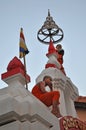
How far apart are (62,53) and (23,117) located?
7398 millimetres

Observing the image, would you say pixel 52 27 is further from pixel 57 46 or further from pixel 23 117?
pixel 23 117

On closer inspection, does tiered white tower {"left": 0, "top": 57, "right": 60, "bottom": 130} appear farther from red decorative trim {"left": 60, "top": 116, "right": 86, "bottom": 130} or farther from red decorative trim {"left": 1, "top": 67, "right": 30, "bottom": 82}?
red decorative trim {"left": 60, "top": 116, "right": 86, "bottom": 130}

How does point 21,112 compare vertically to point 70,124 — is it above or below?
above

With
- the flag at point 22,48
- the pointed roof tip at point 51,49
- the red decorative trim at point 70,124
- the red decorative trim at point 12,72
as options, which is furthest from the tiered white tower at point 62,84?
the red decorative trim at point 12,72

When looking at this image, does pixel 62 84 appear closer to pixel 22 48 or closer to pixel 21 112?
pixel 22 48

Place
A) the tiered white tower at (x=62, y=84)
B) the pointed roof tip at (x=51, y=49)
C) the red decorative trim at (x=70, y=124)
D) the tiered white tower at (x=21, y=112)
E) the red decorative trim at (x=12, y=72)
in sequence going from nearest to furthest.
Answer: the tiered white tower at (x=21, y=112) < the red decorative trim at (x=12, y=72) < the red decorative trim at (x=70, y=124) < the tiered white tower at (x=62, y=84) < the pointed roof tip at (x=51, y=49)

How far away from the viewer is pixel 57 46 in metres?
12.6

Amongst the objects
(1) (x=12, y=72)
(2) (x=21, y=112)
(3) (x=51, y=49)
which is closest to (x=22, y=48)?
→ (1) (x=12, y=72)

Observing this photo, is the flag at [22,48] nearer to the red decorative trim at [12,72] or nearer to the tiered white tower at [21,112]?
the red decorative trim at [12,72]

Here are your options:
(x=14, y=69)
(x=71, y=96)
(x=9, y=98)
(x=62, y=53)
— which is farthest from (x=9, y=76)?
(x=62, y=53)

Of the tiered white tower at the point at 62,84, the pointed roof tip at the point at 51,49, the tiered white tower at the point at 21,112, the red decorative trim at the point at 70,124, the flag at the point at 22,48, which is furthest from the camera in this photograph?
the pointed roof tip at the point at 51,49

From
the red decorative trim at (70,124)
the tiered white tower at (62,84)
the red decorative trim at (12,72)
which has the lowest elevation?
the red decorative trim at (70,124)

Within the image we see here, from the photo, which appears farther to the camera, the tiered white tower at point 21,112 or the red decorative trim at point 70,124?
the red decorative trim at point 70,124

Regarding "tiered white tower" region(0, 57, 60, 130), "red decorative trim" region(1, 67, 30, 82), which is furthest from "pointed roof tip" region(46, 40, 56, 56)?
"tiered white tower" region(0, 57, 60, 130)
